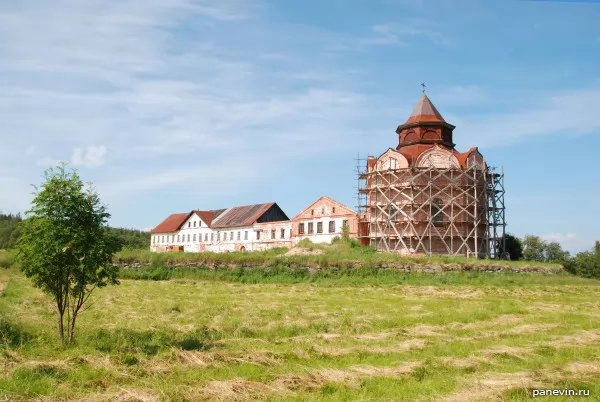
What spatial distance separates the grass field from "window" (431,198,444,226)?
76.7 feet

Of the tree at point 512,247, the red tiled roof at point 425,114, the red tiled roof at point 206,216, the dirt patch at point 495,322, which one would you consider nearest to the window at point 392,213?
the red tiled roof at point 425,114

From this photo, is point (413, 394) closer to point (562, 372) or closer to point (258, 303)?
point (562, 372)

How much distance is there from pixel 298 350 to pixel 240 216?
5432cm

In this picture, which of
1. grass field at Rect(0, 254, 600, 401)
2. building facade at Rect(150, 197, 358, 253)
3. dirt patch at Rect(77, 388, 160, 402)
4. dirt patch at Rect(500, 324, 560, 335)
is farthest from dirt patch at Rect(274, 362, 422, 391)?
building facade at Rect(150, 197, 358, 253)

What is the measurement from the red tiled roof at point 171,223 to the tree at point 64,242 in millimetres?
62248

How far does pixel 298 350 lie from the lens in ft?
31.2

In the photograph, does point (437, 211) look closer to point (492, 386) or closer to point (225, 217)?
point (225, 217)

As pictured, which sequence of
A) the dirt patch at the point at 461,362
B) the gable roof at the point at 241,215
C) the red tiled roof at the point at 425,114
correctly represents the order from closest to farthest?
the dirt patch at the point at 461,362 → the red tiled roof at the point at 425,114 → the gable roof at the point at 241,215

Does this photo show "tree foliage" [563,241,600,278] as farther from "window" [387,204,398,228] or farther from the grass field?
the grass field

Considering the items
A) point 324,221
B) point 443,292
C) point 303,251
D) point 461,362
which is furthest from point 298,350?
point 324,221

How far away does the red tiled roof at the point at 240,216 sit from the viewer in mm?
60344

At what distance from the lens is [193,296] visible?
2112 cm

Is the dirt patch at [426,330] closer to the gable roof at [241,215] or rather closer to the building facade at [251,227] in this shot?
the building facade at [251,227]

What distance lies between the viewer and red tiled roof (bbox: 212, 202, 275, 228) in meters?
60.3
